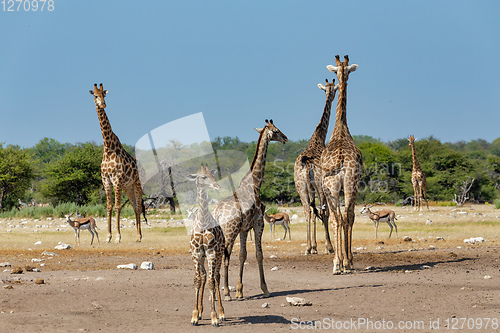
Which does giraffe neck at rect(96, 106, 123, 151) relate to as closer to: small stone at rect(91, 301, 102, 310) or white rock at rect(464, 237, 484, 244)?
small stone at rect(91, 301, 102, 310)

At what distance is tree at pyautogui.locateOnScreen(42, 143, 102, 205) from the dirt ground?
24.7m

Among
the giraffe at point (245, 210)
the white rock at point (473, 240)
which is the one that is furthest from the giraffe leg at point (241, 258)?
the white rock at point (473, 240)

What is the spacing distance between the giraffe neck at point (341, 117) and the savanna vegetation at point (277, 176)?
1721 centimetres

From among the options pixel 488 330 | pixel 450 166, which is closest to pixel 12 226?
pixel 488 330

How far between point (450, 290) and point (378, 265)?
321 cm

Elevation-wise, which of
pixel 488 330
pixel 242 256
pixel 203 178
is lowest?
pixel 488 330

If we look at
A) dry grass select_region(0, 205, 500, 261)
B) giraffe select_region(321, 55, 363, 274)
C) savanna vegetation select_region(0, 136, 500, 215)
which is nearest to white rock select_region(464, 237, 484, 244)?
dry grass select_region(0, 205, 500, 261)

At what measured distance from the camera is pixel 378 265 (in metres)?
13.7

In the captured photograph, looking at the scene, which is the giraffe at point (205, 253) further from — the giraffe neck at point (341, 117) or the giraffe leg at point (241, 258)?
the giraffe neck at point (341, 117)

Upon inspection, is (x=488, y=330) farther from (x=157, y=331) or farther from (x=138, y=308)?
(x=138, y=308)

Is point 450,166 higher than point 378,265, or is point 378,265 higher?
point 450,166

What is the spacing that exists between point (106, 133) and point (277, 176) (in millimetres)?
36908

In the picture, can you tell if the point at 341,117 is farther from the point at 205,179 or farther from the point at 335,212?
the point at 205,179

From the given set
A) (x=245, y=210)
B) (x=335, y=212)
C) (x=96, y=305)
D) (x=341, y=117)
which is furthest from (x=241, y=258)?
(x=341, y=117)
